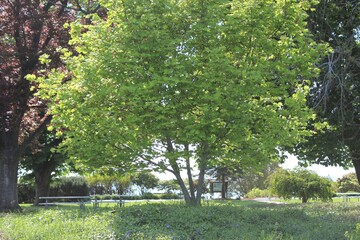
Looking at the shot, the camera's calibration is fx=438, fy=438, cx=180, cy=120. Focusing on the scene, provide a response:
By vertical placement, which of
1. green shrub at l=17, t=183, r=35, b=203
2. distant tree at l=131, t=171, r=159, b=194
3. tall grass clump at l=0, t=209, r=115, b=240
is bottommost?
tall grass clump at l=0, t=209, r=115, b=240

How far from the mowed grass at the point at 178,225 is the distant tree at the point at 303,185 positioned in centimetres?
1198

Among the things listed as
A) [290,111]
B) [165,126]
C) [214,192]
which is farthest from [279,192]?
[165,126]

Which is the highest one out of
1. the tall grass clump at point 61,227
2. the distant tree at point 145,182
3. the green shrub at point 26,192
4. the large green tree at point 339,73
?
the large green tree at point 339,73

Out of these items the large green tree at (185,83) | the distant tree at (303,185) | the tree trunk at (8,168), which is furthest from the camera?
the distant tree at (303,185)

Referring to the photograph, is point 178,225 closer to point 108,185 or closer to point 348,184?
point 108,185

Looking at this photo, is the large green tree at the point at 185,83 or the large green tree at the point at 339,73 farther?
the large green tree at the point at 339,73

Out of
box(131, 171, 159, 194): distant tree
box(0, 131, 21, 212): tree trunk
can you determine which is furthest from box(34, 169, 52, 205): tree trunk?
box(131, 171, 159, 194): distant tree

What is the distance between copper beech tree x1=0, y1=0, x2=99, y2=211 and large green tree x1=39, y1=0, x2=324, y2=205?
15.2 feet

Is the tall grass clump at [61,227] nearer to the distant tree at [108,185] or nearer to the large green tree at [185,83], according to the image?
the large green tree at [185,83]

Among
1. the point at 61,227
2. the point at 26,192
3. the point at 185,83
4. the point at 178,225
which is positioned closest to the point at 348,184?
the point at 26,192

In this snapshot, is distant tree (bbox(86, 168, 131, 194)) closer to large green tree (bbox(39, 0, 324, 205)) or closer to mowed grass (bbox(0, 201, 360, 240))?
large green tree (bbox(39, 0, 324, 205))

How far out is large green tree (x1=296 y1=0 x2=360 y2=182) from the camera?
40.3ft

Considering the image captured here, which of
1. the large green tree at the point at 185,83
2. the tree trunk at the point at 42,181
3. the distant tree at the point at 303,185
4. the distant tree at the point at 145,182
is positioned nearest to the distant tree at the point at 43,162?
the tree trunk at the point at 42,181

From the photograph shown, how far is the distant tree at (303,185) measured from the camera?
20862 mm
